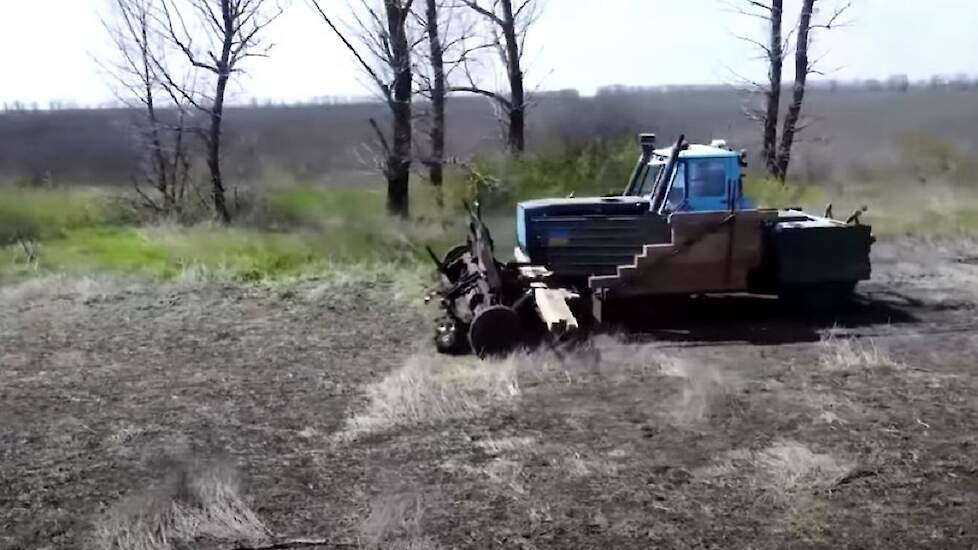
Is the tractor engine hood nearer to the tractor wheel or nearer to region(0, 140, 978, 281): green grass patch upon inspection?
the tractor wheel

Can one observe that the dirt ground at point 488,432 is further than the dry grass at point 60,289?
No

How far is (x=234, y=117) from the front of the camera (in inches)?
816

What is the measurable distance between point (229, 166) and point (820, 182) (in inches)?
444

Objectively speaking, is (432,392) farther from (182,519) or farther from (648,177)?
(648,177)

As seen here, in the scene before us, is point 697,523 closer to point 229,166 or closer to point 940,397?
point 940,397

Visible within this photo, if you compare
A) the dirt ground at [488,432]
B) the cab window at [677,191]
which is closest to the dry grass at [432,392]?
the dirt ground at [488,432]

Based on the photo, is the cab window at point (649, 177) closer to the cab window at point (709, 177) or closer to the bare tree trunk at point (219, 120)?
the cab window at point (709, 177)

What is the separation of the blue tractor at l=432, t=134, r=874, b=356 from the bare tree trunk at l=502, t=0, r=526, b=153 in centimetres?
698

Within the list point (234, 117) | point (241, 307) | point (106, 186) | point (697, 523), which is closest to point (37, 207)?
point (106, 186)

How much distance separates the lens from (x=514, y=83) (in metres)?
19.3

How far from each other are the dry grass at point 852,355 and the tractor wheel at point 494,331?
2776 millimetres

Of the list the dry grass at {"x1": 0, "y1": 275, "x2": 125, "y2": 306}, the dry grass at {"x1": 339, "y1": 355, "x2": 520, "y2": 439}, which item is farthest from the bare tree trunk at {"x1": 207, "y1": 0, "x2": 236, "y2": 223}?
the dry grass at {"x1": 339, "y1": 355, "x2": 520, "y2": 439}

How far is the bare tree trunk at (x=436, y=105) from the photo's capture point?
17.7 metres

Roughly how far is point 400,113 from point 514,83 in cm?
258
